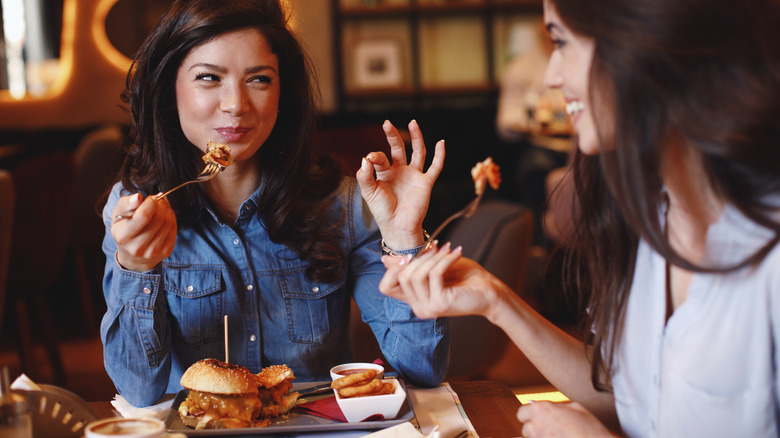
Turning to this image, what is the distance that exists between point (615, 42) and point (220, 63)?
0.90 metres

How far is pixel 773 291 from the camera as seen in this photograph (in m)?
0.95

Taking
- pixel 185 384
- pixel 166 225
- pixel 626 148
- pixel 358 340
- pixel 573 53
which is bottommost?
pixel 358 340

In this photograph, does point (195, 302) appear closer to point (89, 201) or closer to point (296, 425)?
point (296, 425)

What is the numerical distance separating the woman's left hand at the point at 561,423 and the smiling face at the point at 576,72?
38 centimetres

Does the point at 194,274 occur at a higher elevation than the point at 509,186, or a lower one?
higher

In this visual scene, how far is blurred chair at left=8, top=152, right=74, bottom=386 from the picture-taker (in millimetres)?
3230

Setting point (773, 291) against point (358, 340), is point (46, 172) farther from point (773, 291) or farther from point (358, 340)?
point (773, 291)

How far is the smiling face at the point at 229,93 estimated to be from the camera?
5.09 ft

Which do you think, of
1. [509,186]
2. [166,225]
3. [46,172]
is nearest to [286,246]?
[166,225]

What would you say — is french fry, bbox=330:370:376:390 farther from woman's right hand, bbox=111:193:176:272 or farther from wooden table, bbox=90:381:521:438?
woman's right hand, bbox=111:193:176:272

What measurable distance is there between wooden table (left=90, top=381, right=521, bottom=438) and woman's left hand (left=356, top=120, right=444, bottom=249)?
0.30m

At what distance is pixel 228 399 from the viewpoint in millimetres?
1192

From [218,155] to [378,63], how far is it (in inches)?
206

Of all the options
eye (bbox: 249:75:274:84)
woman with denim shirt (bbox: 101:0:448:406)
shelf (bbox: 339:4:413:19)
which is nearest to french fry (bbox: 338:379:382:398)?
woman with denim shirt (bbox: 101:0:448:406)
